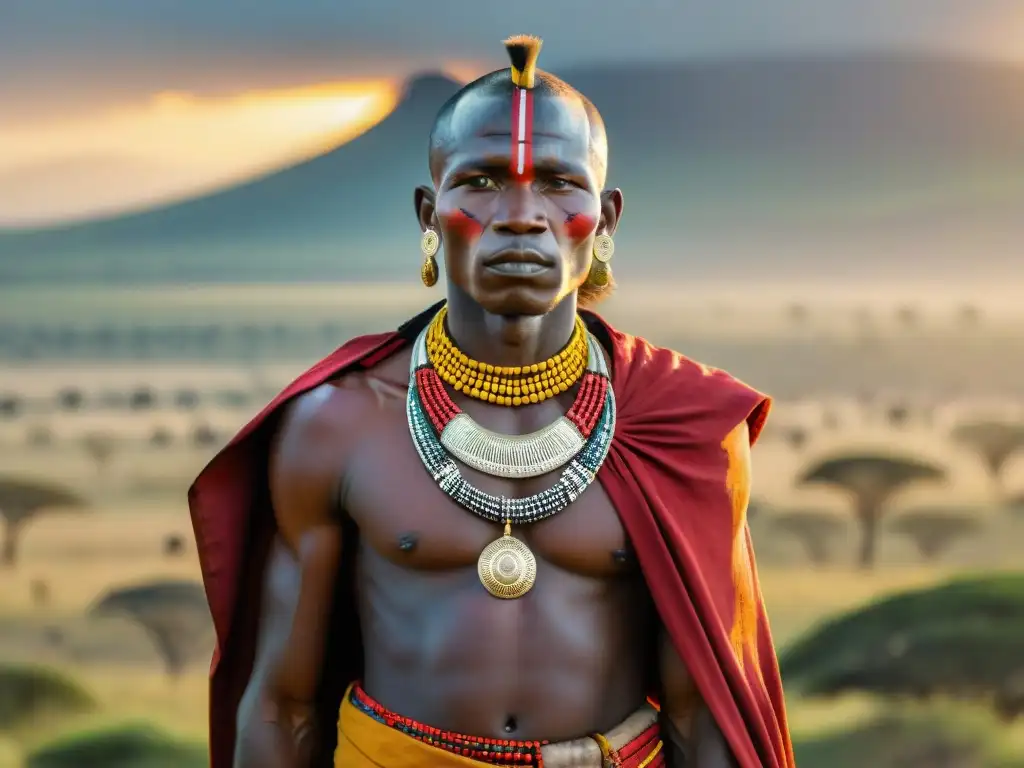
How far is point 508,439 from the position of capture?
263 centimetres

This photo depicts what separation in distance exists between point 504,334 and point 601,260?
203 millimetres

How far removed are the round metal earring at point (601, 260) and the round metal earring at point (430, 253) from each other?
0.25 m

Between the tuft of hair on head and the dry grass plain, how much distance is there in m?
2.58

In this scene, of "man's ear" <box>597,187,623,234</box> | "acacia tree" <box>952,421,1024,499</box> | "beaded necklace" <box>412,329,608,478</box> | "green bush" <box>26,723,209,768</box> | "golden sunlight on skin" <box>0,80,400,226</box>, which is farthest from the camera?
"acacia tree" <box>952,421,1024,499</box>

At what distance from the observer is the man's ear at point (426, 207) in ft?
8.91

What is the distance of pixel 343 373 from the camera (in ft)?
9.00

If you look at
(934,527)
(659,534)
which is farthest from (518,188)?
(934,527)

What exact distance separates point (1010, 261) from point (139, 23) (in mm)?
2828

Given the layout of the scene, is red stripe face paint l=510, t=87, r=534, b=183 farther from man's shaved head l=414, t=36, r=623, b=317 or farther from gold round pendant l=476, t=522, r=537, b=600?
gold round pendant l=476, t=522, r=537, b=600

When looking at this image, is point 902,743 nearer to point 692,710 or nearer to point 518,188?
point 692,710

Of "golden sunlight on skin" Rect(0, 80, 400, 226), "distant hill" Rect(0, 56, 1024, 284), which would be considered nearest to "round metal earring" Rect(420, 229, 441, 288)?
"distant hill" Rect(0, 56, 1024, 284)

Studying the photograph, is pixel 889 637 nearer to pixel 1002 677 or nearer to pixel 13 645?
pixel 1002 677

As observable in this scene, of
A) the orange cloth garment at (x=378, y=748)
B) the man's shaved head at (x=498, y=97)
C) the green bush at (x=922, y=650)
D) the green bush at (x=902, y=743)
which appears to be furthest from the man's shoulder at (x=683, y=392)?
the green bush at (x=902, y=743)

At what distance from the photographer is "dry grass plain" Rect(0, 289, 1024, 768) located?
16.7 feet
